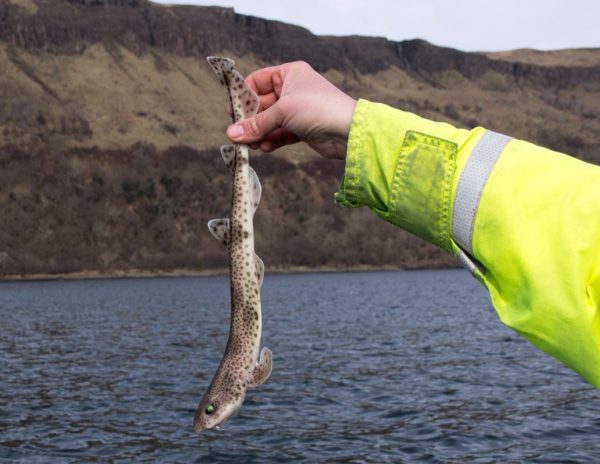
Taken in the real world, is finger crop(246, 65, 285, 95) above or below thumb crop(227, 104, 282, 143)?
above

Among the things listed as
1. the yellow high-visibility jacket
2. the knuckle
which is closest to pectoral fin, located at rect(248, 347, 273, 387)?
the knuckle

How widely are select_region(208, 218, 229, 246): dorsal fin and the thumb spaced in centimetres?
71

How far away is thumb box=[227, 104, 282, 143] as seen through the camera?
115 inches

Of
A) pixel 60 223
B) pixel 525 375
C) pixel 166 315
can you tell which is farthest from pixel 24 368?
pixel 60 223

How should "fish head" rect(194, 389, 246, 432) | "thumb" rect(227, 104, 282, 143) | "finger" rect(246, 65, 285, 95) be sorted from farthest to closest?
1. "fish head" rect(194, 389, 246, 432)
2. "finger" rect(246, 65, 285, 95)
3. "thumb" rect(227, 104, 282, 143)

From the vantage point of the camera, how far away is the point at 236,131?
3258 millimetres

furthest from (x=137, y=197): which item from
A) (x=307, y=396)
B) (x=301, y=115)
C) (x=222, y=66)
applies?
(x=301, y=115)

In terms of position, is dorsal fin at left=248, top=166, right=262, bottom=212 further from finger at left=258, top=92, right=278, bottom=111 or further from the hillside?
the hillside

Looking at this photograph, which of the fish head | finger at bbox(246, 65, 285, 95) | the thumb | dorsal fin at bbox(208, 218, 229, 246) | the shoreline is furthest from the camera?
the shoreline

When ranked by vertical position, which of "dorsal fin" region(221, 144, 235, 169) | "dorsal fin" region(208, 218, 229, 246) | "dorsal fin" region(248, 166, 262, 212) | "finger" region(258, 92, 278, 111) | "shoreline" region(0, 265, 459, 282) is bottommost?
"shoreline" region(0, 265, 459, 282)

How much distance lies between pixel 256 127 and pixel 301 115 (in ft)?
1.34

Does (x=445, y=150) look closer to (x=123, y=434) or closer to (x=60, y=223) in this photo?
(x=123, y=434)

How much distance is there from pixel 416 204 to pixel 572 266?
0.42 metres

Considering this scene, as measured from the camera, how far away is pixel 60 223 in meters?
143
